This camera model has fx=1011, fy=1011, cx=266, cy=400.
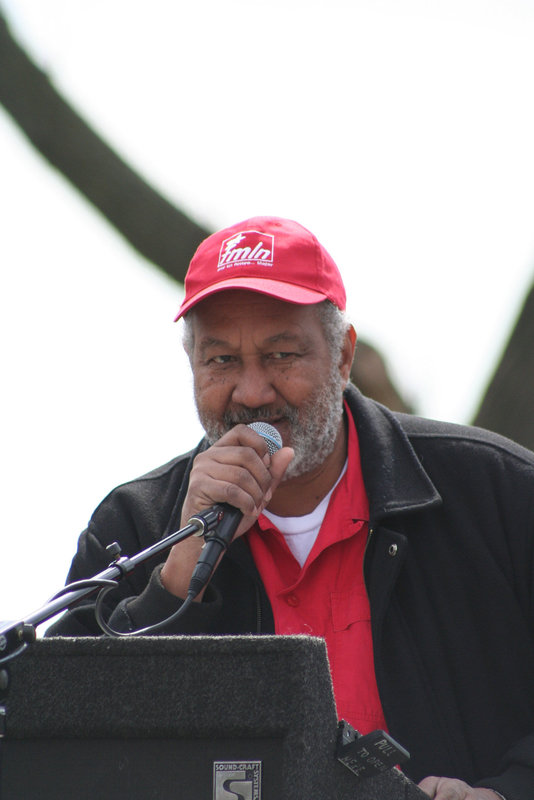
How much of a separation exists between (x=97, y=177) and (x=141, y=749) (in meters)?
2.55

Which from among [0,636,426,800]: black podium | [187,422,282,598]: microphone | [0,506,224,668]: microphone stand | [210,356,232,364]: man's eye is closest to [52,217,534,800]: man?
[210,356,232,364]: man's eye

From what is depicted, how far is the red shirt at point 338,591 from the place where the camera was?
8.20 ft

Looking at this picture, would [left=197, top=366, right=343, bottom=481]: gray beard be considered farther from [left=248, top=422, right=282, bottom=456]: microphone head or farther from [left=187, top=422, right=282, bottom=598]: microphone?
[left=187, top=422, right=282, bottom=598]: microphone

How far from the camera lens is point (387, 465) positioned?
279cm

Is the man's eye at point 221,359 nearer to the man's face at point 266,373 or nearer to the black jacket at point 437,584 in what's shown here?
the man's face at point 266,373

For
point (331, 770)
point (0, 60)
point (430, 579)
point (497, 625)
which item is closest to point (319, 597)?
point (430, 579)

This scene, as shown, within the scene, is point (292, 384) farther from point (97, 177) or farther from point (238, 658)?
point (238, 658)

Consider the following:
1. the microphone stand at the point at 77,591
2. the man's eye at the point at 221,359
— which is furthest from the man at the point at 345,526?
the microphone stand at the point at 77,591

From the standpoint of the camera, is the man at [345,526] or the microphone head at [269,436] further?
the man at [345,526]

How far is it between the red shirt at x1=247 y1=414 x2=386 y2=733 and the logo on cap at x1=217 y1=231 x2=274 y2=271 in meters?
0.63

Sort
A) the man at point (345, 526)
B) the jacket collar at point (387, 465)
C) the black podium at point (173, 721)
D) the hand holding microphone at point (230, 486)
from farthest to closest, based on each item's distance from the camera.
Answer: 1. the jacket collar at point (387, 465)
2. the man at point (345, 526)
3. the hand holding microphone at point (230, 486)
4. the black podium at point (173, 721)

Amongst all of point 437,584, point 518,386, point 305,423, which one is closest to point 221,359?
point 305,423

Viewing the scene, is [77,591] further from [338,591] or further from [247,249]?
[247,249]

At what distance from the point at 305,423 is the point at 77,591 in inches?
49.4
